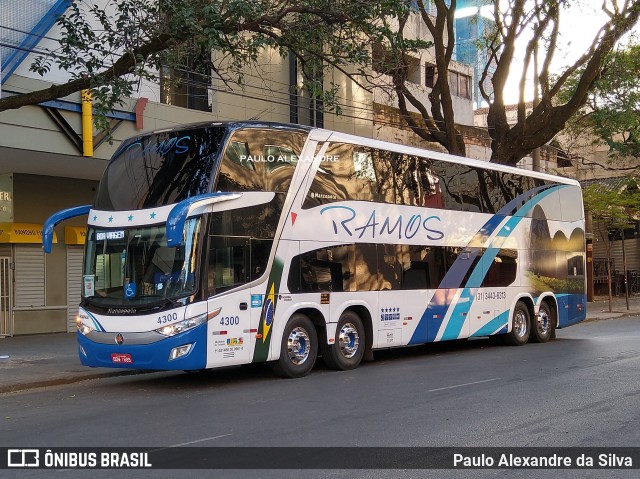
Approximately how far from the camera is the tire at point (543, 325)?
19688mm

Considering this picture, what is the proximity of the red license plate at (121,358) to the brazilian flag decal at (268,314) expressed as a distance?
1.97 metres

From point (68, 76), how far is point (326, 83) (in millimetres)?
9880

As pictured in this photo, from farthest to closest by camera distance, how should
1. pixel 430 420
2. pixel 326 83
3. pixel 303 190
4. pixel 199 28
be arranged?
pixel 326 83, pixel 303 190, pixel 199 28, pixel 430 420

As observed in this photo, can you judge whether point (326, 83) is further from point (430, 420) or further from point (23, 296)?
point (430, 420)

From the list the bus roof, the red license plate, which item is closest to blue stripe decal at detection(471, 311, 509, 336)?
the bus roof

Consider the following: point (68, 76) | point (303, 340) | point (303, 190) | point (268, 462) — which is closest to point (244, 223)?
point (303, 190)

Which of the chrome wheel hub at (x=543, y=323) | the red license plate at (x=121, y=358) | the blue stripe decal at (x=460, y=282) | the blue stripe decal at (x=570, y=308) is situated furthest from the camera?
the blue stripe decal at (x=570, y=308)

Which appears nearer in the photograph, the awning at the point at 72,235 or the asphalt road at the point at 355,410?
the asphalt road at the point at 355,410

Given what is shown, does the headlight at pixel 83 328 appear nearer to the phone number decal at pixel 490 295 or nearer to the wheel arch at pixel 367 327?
the wheel arch at pixel 367 327

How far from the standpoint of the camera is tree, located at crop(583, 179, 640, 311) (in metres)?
33.7

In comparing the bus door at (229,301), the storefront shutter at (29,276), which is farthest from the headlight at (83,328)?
the storefront shutter at (29,276)

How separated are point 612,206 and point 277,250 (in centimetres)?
2517

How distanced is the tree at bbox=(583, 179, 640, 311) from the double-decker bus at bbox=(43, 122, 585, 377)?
1774cm

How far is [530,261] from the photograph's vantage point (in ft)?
63.2
